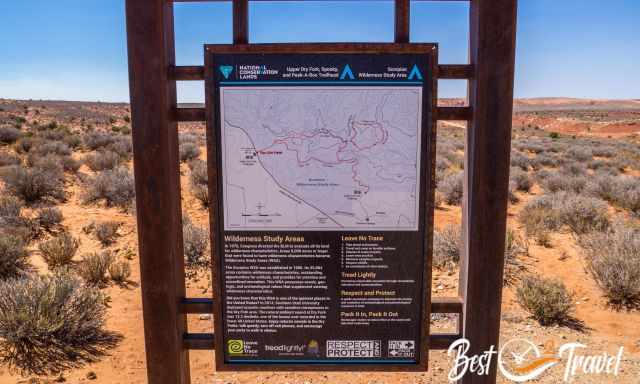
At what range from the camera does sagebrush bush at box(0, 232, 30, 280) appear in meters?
5.44

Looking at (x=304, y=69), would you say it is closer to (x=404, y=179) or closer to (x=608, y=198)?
(x=404, y=179)

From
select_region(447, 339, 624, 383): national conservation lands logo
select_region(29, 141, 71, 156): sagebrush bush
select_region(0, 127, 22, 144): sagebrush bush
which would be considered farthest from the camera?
select_region(0, 127, 22, 144): sagebrush bush

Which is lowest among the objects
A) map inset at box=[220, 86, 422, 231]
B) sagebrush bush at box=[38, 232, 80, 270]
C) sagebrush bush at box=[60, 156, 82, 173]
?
sagebrush bush at box=[38, 232, 80, 270]

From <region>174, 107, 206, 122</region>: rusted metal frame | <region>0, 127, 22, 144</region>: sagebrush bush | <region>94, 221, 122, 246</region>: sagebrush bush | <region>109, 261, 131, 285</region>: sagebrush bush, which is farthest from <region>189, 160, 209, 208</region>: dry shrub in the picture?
<region>0, 127, 22, 144</region>: sagebrush bush

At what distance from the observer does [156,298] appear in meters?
2.32

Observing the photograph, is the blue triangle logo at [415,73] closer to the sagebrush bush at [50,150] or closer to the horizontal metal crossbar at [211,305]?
the horizontal metal crossbar at [211,305]

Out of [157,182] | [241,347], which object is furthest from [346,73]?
[241,347]

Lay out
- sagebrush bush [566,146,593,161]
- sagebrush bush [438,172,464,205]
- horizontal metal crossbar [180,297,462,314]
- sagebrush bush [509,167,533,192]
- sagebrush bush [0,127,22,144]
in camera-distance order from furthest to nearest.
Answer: sagebrush bush [566,146,593,161] < sagebrush bush [0,127,22,144] < sagebrush bush [509,167,533,192] < sagebrush bush [438,172,464,205] < horizontal metal crossbar [180,297,462,314]

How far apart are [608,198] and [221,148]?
11208mm

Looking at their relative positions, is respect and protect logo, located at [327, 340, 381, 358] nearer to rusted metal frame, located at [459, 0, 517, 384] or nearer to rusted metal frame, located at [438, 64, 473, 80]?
rusted metal frame, located at [459, 0, 517, 384]

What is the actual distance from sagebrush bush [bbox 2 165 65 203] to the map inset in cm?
934

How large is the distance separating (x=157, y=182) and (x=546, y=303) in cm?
413

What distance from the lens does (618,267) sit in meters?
5.27

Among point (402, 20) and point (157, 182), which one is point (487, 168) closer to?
point (402, 20)
